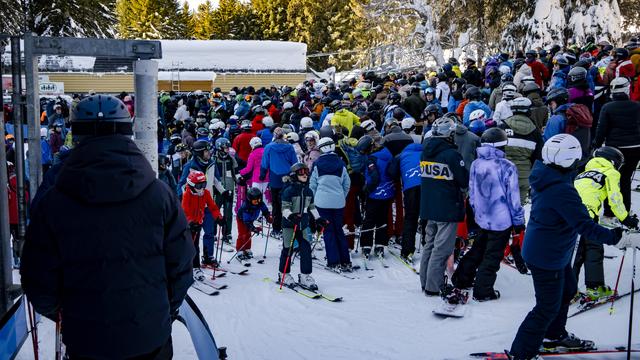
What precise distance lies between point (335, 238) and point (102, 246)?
20.0 ft

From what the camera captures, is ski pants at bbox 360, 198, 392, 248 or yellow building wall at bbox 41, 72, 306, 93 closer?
ski pants at bbox 360, 198, 392, 248

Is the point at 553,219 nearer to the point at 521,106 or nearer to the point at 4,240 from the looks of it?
the point at 521,106

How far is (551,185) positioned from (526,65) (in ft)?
31.2

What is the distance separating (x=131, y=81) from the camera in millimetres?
31531

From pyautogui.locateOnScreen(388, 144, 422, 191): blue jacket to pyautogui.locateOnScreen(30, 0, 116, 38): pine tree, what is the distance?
2603cm

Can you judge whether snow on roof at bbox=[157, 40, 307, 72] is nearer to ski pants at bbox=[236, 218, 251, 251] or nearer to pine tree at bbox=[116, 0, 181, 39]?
ski pants at bbox=[236, 218, 251, 251]

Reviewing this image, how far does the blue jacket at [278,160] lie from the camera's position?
10.5 meters

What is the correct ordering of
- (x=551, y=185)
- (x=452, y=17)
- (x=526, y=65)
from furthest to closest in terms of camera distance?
(x=452, y=17) < (x=526, y=65) < (x=551, y=185)

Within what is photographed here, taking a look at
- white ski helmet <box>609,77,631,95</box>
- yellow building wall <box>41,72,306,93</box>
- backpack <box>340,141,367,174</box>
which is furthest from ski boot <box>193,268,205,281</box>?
yellow building wall <box>41,72,306,93</box>

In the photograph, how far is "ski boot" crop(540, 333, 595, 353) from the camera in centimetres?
557

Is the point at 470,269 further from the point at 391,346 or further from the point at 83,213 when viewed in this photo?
the point at 83,213

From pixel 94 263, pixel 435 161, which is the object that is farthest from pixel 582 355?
pixel 94 263

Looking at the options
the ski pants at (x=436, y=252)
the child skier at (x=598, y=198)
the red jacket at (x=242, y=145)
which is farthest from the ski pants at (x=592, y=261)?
the red jacket at (x=242, y=145)

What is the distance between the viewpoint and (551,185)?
197 inches
